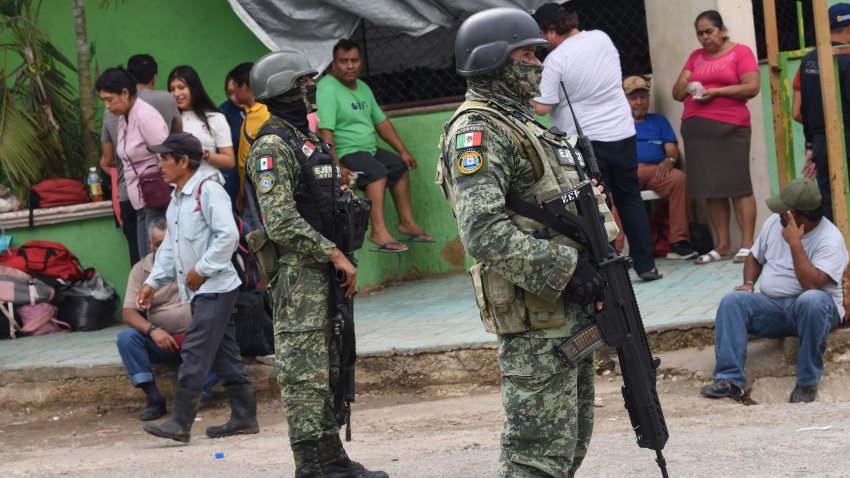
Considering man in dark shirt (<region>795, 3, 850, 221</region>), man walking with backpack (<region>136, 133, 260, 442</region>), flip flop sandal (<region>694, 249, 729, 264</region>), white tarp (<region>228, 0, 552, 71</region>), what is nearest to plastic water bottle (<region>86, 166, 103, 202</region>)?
white tarp (<region>228, 0, 552, 71</region>)

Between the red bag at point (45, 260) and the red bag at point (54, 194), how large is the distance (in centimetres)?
31

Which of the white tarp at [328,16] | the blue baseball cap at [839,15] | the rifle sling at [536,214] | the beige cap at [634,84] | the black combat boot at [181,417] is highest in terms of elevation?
the white tarp at [328,16]

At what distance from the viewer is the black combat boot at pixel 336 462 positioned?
5250mm

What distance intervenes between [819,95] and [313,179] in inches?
151

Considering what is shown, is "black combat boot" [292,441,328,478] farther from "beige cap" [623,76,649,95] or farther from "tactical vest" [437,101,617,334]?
"beige cap" [623,76,649,95]

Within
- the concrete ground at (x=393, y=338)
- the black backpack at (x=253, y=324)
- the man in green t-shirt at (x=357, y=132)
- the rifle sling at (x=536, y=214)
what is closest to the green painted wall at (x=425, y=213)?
the man in green t-shirt at (x=357, y=132)

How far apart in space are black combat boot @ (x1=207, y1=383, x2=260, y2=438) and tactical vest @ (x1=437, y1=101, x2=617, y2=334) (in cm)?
296

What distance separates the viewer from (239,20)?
373 inches

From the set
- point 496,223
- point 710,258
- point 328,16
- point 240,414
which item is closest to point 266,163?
point 496,223

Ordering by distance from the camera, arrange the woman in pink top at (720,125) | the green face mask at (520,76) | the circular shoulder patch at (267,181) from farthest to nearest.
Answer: the woman in pink top at (720,125) < the circular shoulder patch at (267,181) < the green face mask at (520,76)

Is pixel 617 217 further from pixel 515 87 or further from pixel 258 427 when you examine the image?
pixel 515 87

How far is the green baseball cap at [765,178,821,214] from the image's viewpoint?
6.41 m

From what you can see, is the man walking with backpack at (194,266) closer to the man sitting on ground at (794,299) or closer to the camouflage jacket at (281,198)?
the camouflage jacket at (281,198)

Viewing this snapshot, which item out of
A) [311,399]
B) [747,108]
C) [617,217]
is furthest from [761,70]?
[311,399]
